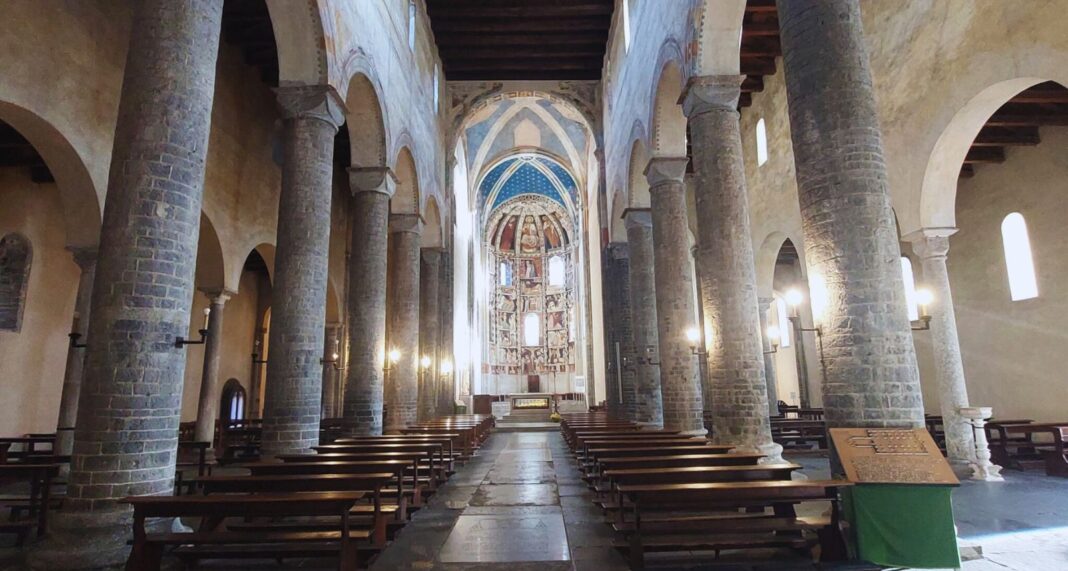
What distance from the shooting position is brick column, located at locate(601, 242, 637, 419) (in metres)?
16.4

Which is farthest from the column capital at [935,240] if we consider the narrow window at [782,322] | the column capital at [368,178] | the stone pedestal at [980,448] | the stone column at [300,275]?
the narrow window at [782,322]

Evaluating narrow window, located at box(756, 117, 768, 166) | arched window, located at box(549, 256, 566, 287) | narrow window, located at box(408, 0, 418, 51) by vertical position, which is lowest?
narrow window, located at box(756, 117, 768, 166)

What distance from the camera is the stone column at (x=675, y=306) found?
10938 millimetres

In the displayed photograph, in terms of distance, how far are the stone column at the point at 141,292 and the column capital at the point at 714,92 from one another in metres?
6.65

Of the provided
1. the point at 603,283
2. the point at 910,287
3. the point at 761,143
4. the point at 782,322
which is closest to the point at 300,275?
the point at 761,143

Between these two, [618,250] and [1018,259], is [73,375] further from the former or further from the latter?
[1018,259]

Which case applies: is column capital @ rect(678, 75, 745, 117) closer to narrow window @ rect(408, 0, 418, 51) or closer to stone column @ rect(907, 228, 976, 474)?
stone column @ rect(907, 228, 976, 474)

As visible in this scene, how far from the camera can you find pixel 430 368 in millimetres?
18891

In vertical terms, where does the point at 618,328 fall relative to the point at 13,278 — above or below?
below

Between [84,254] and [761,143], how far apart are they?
15055mm

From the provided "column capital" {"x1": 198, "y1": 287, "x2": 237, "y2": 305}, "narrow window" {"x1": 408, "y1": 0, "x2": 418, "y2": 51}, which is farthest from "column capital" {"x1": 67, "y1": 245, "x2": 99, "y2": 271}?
"narrow window" {"x1": 408, "y1": 0, "x2": 418, "y2": 51}

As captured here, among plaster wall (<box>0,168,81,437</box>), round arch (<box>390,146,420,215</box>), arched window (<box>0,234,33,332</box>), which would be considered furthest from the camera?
round arch (<box>390,146,420,215</box>)

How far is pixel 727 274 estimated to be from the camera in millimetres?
8461

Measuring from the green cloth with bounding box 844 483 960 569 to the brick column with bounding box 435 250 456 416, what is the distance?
55.8ft
